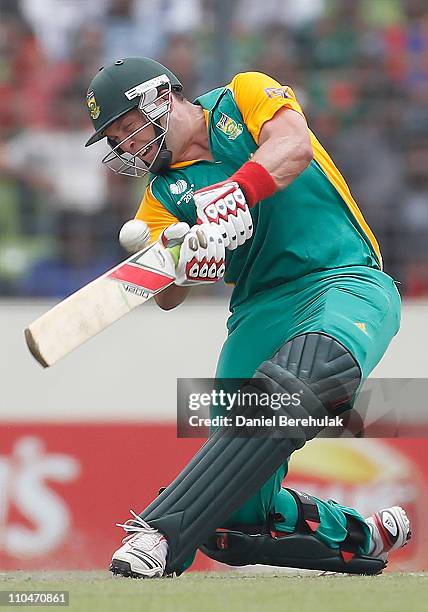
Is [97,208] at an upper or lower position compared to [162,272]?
upper

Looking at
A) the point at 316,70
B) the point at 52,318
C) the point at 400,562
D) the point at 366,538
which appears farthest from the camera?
the point at 316,70

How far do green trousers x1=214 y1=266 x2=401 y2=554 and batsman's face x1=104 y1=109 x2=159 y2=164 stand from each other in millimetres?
673

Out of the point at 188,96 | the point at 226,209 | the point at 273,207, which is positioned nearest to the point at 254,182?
the point at 226,209

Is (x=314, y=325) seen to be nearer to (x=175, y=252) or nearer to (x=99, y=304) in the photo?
(x=175, y=252)

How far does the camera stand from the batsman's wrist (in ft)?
12.4

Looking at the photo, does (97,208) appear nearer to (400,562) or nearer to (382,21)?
(382,21)

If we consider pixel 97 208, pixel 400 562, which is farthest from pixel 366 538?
pixel 97 208

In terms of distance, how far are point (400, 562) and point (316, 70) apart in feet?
11.3

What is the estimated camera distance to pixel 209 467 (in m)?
3.72

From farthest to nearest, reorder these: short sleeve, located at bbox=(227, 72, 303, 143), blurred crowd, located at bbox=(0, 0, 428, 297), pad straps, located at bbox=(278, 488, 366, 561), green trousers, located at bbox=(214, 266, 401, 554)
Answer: blurred crowd, located at bbox=(0, 0, 428, 297)
pad straps, located at bbox=(278, 488, 366, 561)
short sleeve, located at bbox=(227, 72, 303, 143)
green trousers, located at bbox=(214, 266, 401, 554)

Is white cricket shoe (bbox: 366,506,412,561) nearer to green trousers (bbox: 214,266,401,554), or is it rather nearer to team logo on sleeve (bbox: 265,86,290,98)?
green trousers (bbox: 214,266,401,554)

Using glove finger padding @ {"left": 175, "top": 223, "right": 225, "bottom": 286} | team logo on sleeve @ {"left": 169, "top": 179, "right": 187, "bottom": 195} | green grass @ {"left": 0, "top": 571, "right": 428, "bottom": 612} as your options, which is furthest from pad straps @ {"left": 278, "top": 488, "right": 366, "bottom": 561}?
team logo on sleeve @ {"left": 169, "top": 179, "right": 187, "bottom": 195}

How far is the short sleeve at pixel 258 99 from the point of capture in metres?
4.09

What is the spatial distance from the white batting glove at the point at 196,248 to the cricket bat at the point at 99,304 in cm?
3
